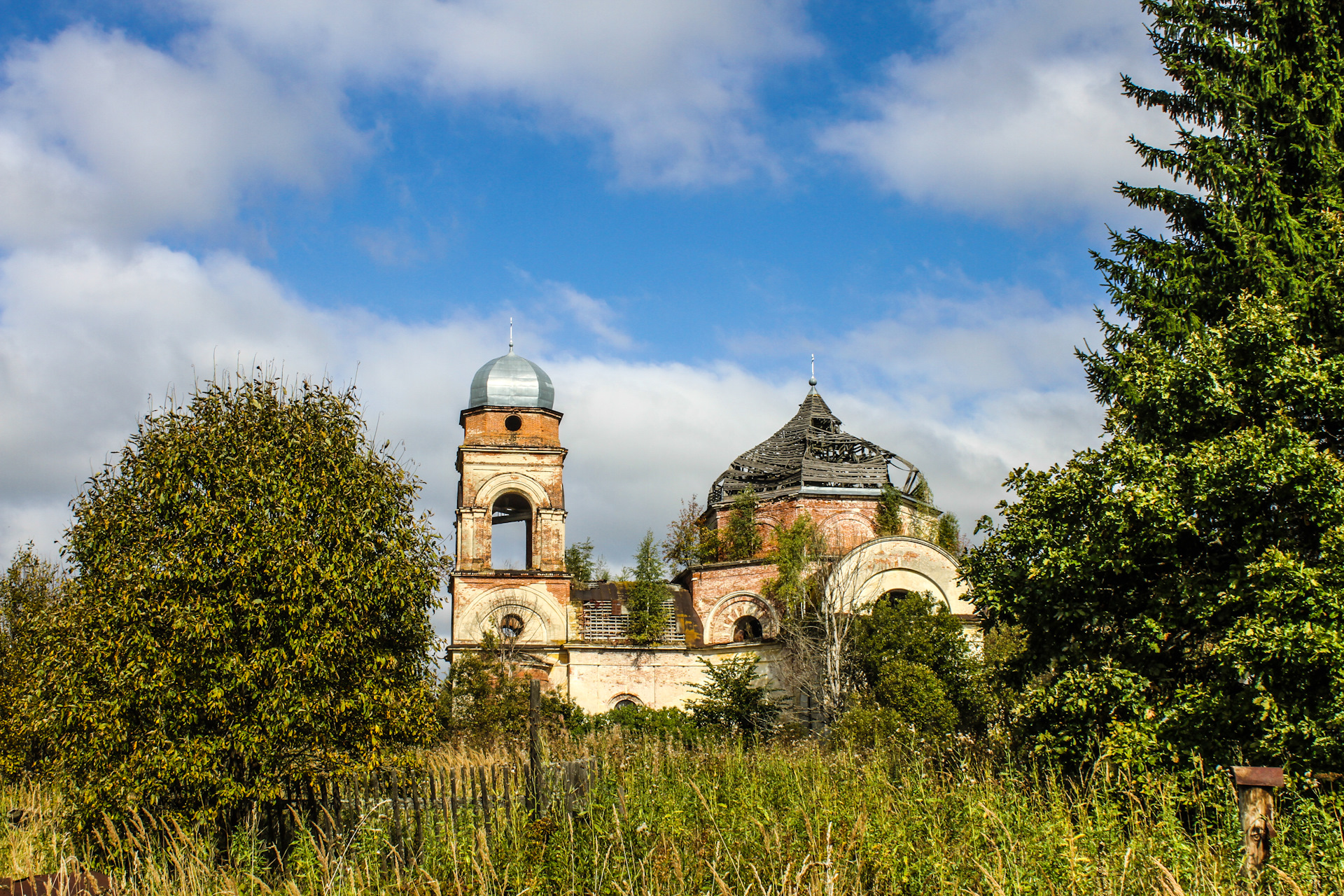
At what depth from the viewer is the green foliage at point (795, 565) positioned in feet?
86.3

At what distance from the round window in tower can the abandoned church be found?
0.03 m

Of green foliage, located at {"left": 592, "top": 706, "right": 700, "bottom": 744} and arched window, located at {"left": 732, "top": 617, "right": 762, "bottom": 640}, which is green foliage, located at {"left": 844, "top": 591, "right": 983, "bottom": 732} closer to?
green foliage, located at {"left": 592, "top": 706, "right": 700, "bottom": 744}

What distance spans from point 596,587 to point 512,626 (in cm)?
431

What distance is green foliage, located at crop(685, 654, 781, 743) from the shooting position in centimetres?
2117

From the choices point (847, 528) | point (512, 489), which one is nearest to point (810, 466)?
point (847, 528)

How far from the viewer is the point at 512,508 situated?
29.3m

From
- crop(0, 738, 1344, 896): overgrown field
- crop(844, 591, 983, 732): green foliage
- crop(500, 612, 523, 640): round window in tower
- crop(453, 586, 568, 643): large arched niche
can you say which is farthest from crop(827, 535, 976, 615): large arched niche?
crop(0, 738, 1344, 896): overgrown field

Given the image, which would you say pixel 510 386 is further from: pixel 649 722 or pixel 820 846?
pixel 820 846

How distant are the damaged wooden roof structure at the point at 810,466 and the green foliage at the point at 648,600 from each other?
4.12 meters

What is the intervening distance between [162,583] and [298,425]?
6.23ft

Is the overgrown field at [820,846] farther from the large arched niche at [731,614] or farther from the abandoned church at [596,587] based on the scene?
the large arched niche at [731,614]

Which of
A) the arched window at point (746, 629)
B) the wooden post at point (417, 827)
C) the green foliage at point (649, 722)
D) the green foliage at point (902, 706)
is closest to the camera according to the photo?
the wooden post at point (417, 827)

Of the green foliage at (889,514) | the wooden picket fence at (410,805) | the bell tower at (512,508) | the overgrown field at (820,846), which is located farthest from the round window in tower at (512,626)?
the overgrown field at (820,846)

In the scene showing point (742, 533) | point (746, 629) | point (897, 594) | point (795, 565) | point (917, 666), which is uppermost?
point (742, 533)
